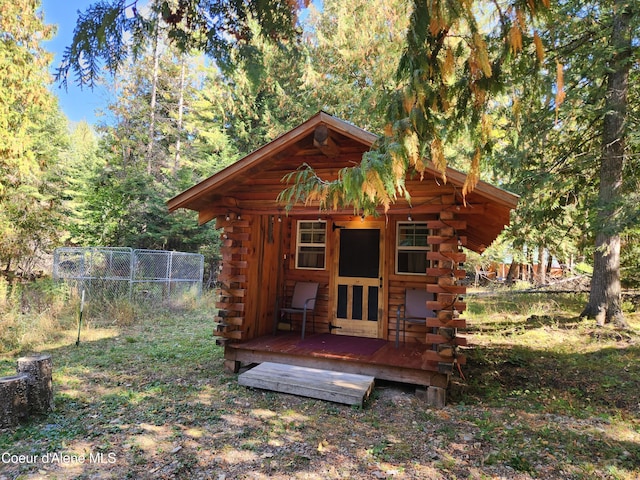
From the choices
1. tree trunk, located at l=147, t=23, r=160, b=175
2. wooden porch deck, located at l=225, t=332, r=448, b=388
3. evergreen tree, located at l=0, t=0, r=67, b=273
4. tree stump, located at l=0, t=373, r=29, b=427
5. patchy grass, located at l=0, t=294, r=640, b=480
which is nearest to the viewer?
patchy grass, located at l=0, t=294, r=640, b=480

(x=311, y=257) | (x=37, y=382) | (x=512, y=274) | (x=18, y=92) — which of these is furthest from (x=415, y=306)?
(x=512, y=274)

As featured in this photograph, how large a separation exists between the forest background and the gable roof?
880mm

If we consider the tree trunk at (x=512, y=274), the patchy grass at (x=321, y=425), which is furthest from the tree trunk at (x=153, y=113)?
the tree trunk at (x=512, y=274)

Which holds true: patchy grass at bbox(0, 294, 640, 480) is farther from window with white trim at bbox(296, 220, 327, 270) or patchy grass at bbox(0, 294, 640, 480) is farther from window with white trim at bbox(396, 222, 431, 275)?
window with white trim at bbox(296, 220, 327, 270)

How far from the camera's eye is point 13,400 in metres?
3.84

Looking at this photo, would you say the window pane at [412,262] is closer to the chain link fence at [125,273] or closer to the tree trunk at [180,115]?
the chain link fence at [125,273]

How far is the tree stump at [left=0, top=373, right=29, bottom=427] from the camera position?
12.4 ft

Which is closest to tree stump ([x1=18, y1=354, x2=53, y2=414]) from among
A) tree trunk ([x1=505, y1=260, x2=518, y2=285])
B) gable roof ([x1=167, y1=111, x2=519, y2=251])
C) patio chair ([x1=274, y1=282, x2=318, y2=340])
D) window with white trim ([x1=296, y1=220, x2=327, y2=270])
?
gable roof ([x1=167, y1=111, x2=519, y2=251])

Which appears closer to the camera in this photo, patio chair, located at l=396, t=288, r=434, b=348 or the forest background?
the forest background

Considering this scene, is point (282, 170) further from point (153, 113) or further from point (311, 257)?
point (153, 113)

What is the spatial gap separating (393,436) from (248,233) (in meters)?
3.63

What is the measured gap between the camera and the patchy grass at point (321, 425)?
3.20m

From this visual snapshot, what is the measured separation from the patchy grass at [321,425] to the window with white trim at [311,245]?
2.31m

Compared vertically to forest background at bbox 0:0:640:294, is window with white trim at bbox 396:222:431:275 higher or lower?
lower
